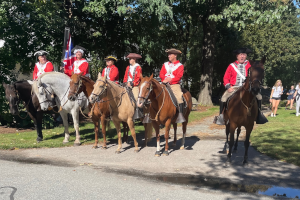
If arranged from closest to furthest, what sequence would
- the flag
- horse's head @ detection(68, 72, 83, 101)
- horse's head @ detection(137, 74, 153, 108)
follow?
horse's head @ detection(137, 74, 153, 108) < horse's head @ detection(68, 72, 83, 101) < the flag

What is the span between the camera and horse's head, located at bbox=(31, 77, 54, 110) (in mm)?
9922

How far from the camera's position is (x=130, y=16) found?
63.1 ft

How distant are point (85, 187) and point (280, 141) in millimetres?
7693

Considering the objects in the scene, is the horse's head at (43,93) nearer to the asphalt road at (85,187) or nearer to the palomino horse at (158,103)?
the asphalt road at (85,187)

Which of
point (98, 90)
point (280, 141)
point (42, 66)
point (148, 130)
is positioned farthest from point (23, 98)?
point (280, 141)

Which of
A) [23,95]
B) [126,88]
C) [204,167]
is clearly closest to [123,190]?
[204,167]

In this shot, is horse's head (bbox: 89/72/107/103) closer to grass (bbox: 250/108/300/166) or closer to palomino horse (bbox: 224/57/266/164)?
palomino horse (bbox: 224/57/266/164)

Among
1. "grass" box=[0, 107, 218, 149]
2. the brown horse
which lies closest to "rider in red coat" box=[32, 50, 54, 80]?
"grass" box=[0, 107, 218, 149]

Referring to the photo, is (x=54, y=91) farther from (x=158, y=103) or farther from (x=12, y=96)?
(x=158, y=103)

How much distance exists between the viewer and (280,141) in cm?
1057

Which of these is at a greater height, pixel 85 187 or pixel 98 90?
pixel 98 90

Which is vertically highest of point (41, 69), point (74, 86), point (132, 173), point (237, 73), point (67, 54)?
point (67, 54)

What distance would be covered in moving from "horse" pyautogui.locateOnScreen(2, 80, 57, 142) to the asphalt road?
389 centimetres

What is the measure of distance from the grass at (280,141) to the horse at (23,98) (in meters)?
7.80
